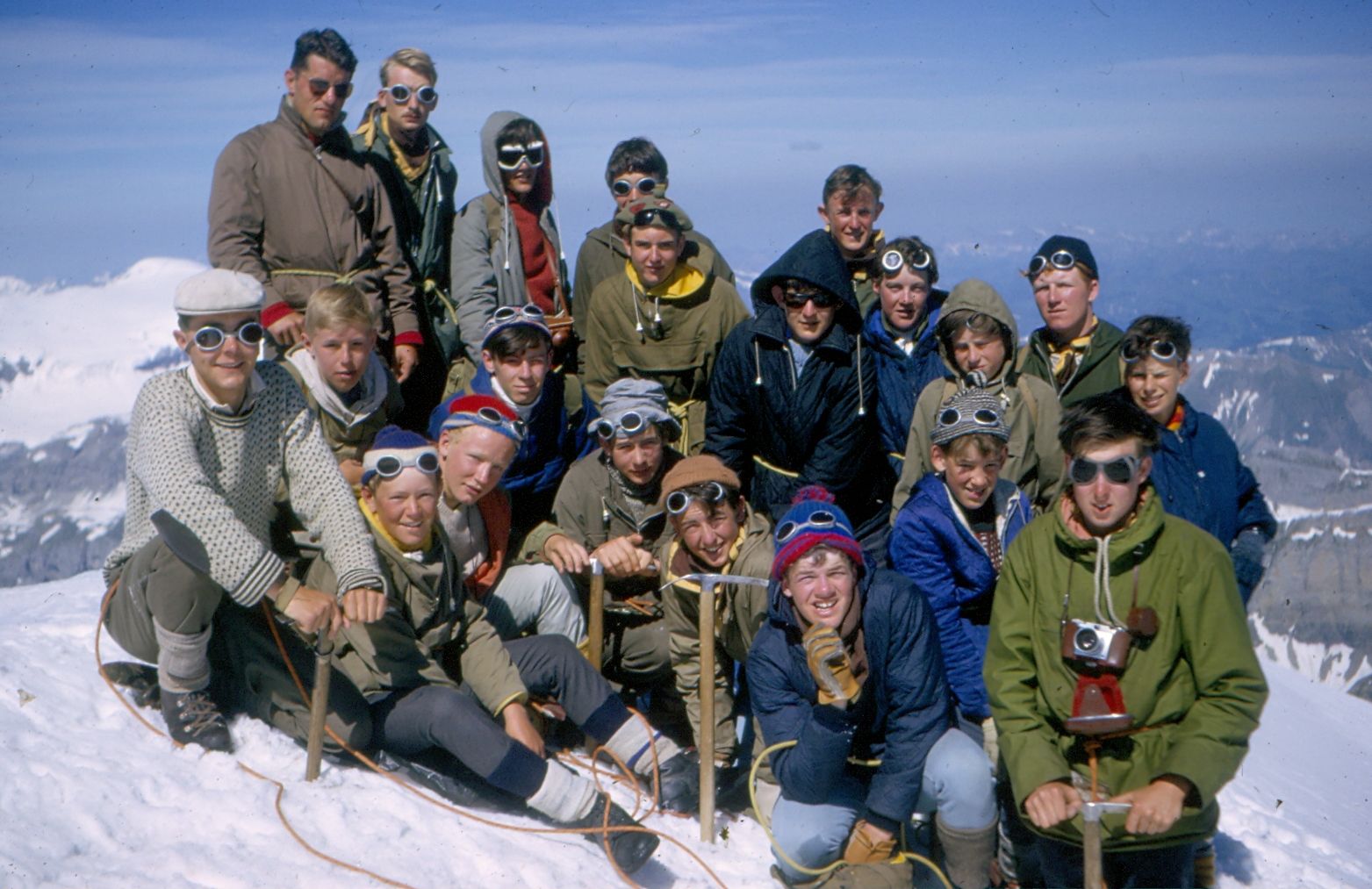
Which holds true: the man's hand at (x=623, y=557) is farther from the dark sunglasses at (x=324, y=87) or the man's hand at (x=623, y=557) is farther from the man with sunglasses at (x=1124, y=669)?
the dark sunglasses at (x=324, y=87)

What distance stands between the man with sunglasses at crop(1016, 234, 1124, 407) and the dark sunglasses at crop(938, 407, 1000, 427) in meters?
1.20

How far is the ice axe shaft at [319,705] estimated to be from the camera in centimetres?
530

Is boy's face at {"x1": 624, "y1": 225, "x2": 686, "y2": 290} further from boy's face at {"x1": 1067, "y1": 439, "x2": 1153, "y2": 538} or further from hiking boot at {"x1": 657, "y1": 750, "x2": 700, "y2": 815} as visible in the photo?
boy's face at {"x1": 1067, "y1": 439, "x2": 1153, "y2": 538}

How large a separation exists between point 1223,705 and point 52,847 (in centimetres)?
514

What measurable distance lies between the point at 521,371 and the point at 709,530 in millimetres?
1815

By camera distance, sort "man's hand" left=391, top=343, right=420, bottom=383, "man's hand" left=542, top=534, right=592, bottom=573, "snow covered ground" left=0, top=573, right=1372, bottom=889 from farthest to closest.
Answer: "man's hand" left=391, top=343, right=420, bottom=383, "man's hand" left=542, top=534, right=592, bottom=573, "snow covered ground" left=0, top=573, right=1372, bottom=889

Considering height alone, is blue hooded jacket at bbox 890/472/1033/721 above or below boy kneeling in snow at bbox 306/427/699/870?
above

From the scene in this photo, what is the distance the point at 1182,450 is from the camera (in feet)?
21.3

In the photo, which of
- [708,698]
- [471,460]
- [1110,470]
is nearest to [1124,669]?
[1110,470]

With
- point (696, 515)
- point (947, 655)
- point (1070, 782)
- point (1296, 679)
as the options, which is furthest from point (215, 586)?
point (1296, 679)

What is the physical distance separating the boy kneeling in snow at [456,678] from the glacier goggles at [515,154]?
10.2 feet

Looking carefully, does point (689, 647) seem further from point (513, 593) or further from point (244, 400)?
point (244, 400)

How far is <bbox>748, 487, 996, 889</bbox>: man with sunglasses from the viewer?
5.21m

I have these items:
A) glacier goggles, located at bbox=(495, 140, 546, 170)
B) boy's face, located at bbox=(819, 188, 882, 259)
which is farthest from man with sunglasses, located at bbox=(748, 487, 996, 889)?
glacier goggles, located at bbox=(495, 140, 546, 170)
